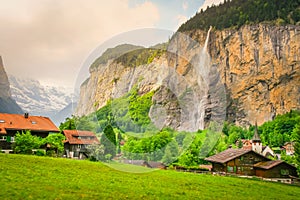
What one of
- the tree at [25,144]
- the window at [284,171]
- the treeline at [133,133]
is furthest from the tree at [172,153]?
the window at [284,171]

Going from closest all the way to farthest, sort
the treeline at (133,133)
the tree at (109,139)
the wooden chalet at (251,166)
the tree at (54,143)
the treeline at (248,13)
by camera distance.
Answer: the treeline at (133,133) < the tree at (109,139) < the tree at (54,143) < the wooden chalet at (251,166) < the treeline at (248,13)

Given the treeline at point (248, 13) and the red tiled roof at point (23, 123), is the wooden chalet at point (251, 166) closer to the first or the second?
the red tiled roof at point (23, 123)

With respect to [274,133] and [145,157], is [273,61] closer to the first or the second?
[274,133]

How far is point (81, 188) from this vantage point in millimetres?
15688

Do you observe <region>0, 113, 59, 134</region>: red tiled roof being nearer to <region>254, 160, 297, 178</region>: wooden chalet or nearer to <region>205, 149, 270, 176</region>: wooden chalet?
<region>205, 149, 270, 176</region>: wooden chalet

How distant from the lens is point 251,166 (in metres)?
43.8

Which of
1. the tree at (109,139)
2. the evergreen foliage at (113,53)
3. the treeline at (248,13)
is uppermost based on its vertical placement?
the treeline at (248,13)

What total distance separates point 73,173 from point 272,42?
104601mm

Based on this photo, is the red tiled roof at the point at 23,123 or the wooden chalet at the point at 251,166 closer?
the red tiled roof at the point at 23,123

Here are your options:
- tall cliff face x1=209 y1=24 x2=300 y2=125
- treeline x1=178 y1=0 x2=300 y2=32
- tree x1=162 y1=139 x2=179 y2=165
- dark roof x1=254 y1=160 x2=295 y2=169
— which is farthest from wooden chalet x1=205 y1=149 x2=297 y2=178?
treeline x1=178 y1=0 x2=300 y2=32

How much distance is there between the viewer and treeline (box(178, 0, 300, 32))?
11581 centimetres

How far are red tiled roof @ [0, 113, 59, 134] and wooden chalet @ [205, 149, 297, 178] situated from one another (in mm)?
22995

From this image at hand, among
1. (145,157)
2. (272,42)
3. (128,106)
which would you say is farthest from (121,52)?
(272,42)

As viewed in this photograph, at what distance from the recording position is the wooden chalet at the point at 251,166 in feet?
136
